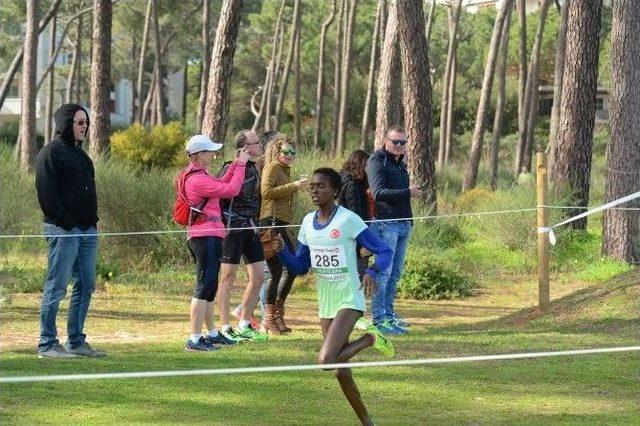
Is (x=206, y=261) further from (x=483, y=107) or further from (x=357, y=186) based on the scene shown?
(x=483, y=107)

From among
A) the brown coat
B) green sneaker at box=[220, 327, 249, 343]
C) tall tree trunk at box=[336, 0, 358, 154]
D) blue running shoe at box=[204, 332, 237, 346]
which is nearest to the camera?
blue running shoe at box=[204, 332, 237, 346]

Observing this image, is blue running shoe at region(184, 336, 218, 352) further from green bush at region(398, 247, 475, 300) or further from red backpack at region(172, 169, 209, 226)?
green bush at region(398, 247, 475, 300)

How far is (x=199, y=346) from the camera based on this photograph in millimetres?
11859

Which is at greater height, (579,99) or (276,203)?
(579,99)

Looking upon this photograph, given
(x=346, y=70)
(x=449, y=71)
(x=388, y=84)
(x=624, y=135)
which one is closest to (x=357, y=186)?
(x=624, y=135)

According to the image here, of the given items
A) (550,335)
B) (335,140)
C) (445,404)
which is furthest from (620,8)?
(335,140)

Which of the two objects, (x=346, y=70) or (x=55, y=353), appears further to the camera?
(x=346, y=70)

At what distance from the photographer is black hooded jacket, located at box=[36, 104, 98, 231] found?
1107cm

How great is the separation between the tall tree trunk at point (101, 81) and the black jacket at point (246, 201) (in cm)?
1428

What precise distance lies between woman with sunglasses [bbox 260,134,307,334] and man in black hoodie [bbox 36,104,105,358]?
6.86 ft

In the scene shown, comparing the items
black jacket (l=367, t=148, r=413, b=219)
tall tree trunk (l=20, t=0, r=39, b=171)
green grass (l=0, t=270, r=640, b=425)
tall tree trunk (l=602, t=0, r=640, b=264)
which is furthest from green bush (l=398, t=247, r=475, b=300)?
tall tree trunk (l=20, t=0, r=39, b=171)

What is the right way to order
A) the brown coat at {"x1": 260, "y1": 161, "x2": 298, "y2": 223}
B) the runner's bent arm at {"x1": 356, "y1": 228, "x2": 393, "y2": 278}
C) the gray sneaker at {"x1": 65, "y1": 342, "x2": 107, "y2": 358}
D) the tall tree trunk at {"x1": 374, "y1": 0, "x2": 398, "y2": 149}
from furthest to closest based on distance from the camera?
1. the tall tree trunk at {"x1": 374, "y1": 0, "x2": 398, "y2": 149}
2. the brown coat at {"x1": 260, "y1": 161, "x2": 298, "y2": 223}
3. the gray sneaker at {"x1": 65, "y1": 342, "x2": 107, "y2": 358}
4. the runner's bent arm at {"x1": 356, "y1": 228, "x2": 393, "y2": 278}

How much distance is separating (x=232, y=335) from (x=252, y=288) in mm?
498

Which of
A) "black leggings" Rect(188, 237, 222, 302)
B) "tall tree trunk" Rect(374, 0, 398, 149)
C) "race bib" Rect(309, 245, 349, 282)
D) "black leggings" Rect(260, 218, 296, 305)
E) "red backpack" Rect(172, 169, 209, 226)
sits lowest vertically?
"black leggings" Rect(260, 218, 296, 305)
